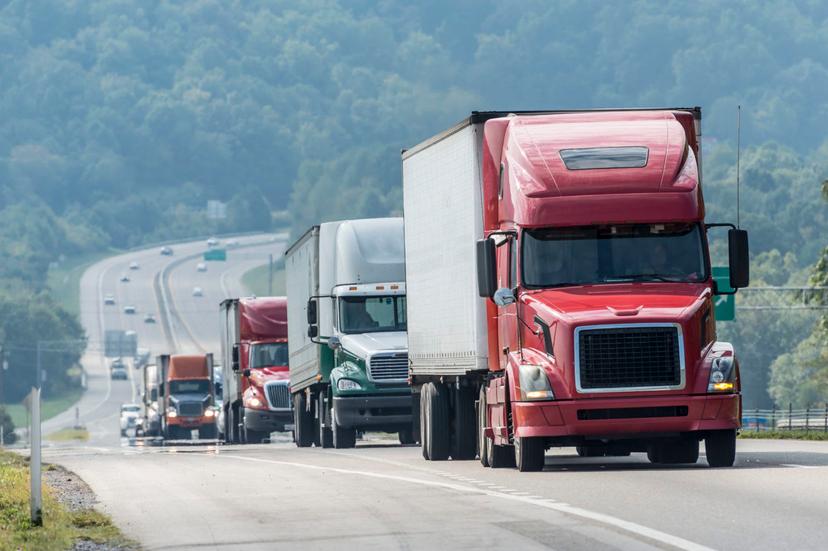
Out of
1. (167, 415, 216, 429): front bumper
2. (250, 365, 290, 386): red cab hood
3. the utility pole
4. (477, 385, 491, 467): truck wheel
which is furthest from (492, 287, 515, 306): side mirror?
(167, 415, 216, 429): front bumper

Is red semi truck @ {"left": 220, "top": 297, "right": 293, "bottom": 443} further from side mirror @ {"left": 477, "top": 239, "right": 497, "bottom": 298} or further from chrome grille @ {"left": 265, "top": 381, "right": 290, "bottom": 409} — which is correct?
side mirror @ {"left": 477, "top": 239, "right": 497, "bottom": 298}

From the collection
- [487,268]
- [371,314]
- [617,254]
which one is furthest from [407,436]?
[617,254]

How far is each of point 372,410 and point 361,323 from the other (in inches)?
61.4

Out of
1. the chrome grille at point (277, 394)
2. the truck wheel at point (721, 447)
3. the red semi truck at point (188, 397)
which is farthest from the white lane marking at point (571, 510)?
the red semi truck at point (188, 397)

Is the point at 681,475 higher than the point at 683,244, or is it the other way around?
the point at 683,244

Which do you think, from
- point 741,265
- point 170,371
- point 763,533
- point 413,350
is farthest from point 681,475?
point 170,371

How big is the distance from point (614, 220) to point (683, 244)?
34.6 inches

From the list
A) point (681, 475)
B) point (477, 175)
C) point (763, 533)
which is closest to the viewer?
point (763, 533)

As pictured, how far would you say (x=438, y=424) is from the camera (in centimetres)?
2658

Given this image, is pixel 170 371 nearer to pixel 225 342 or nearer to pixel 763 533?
pixel 225 342

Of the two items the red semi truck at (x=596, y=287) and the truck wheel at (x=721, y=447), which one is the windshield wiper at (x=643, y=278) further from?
the truck wheel at (x=721, y=447)

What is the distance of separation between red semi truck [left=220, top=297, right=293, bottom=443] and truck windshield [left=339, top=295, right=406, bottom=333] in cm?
1202

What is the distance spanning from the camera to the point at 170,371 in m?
72.5

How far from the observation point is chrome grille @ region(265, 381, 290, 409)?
157 ft
